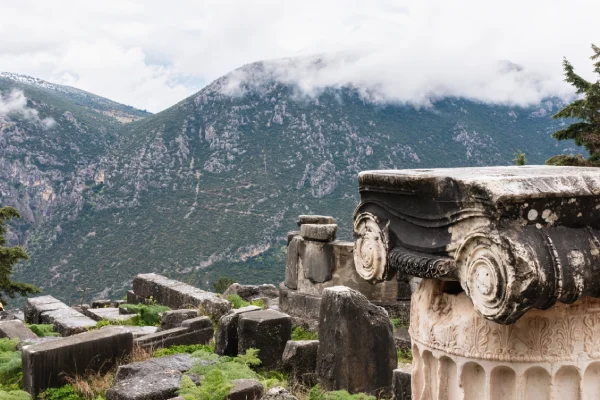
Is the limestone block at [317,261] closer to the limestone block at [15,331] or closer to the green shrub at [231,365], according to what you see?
the green shrub at [231,365]

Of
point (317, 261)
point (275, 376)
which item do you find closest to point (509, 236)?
point (275, 376)

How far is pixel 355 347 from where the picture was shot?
582 cm

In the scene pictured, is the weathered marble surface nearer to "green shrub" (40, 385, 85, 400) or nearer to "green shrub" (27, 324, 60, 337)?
"green shrub" (40, 385, 85, 400)

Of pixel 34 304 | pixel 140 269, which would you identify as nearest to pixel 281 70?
pixel 140 269

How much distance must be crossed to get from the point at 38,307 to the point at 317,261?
5.00m

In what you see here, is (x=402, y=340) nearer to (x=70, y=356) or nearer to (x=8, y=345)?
(x=70, y=356)

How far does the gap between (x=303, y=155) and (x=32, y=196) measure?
967 inches

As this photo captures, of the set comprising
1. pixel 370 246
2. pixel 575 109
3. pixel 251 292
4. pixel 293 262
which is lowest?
pixel 251 292

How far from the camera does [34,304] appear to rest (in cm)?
1078

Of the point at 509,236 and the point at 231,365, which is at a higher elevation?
the point at 509,236

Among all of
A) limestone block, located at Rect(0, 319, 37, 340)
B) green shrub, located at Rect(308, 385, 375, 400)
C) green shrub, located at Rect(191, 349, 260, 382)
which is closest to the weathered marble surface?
green shrub, located at Rect(308, 385, 375, 400)

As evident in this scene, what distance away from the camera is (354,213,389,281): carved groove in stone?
8.66 ft

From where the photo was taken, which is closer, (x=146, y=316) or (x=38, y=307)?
(x=146, y=316)

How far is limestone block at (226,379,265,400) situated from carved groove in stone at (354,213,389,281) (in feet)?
8.87
